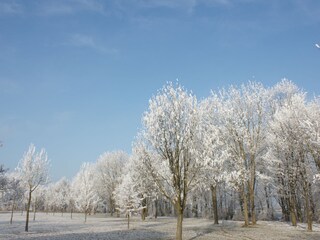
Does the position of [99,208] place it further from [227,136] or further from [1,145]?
[1,145]

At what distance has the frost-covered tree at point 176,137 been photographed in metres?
23.7

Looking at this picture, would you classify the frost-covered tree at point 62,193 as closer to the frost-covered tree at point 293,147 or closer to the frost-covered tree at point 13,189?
the frost-covered tree at point 13,189

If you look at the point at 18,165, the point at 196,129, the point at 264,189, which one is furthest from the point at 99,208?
the point at 196,129

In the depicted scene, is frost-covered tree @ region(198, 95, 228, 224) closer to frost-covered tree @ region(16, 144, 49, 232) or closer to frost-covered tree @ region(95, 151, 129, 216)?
frost-covered tree @ region(16, 144, 49, 232)

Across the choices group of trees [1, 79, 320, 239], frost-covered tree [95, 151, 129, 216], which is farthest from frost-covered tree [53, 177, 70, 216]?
group of trees [1, 79, 320, 239]

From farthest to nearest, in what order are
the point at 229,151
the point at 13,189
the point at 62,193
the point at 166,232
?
the point at 62,193 < the point at 229,151 < the point at 166,232 < the point at 13,189

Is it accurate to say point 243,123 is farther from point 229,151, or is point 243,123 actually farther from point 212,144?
point 212,144

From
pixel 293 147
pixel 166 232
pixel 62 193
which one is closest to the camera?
pixel 166 232

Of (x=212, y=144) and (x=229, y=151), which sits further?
(x=229, y=151)

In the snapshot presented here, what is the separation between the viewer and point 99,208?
390 feet

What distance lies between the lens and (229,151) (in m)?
40.8

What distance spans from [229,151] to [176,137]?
749 inches

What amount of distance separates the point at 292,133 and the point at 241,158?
7126 millimetres

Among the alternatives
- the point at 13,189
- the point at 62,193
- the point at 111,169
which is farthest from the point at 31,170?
the point at 62,193
